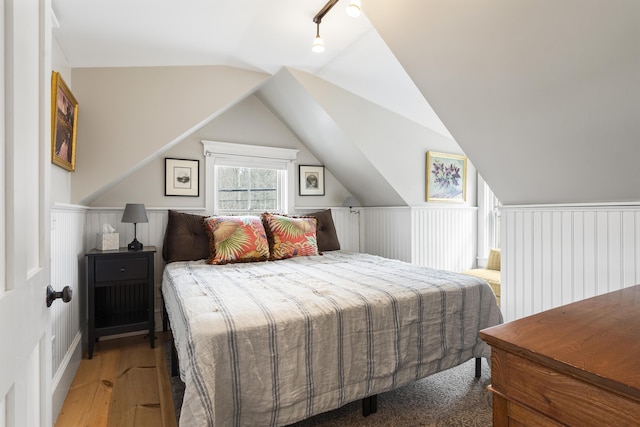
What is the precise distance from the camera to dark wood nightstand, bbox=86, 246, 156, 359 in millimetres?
2418

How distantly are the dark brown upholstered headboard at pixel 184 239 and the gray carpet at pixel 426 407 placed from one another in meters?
1.02

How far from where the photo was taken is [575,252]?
209 cm

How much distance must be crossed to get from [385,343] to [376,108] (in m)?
2.35

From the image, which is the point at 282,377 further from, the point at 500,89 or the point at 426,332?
the point at 500,89

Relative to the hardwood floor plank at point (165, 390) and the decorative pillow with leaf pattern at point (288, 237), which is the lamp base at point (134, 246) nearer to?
the hardwood floor plank at point (165, 390)

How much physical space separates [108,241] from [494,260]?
383cm

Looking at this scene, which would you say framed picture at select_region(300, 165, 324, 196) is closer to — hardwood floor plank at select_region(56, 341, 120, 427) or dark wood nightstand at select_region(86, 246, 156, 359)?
dark wood nightstand at select_region(86, 246, 156, 359)

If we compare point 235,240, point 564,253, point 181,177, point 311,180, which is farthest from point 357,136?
point 564,253

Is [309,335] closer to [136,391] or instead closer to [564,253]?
[136,391]

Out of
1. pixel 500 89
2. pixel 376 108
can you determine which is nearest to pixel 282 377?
pixel 500 89

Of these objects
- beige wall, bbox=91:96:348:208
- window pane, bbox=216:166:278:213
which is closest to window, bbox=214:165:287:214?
window pane, bbox=216:166:278:213

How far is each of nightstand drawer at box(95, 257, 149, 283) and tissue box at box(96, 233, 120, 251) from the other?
203 mm

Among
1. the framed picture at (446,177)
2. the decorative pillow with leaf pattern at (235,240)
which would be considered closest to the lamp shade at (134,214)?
the decorative pillow with leaf pattern at (235,240)

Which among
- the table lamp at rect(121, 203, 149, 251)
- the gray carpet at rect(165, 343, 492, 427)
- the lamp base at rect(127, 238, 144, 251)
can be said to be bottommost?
the gray carpet at rect(165, 343, 492, 427)
